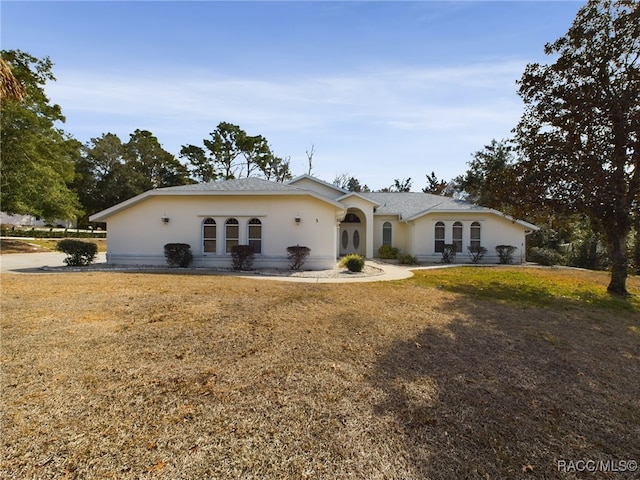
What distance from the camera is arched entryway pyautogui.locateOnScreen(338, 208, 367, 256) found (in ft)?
73.4

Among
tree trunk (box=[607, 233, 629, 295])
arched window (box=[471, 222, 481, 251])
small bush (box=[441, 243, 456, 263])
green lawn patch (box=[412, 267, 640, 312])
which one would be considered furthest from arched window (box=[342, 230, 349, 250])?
tree trunk (box=[607, 233, 629, 295])

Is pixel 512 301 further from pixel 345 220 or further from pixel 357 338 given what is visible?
pixel 345 220

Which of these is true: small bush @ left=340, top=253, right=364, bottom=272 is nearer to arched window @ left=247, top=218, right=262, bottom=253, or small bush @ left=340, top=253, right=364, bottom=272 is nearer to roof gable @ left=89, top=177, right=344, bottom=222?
roof gable @ left=89, top=177, right=344, bottom=222

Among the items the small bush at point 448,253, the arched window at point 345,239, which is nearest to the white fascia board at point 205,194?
the arched window at point 345,239

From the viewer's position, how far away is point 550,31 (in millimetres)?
11102

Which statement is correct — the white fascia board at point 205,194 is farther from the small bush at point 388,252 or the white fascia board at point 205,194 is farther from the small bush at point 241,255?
the small bush at point 388,252

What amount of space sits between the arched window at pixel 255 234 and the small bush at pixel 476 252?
13.4 metres

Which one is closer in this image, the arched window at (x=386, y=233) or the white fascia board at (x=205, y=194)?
the white fascia board at (x=205, y=194)

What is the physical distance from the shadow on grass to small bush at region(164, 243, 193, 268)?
12.0 meters

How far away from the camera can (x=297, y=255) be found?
14.2 m

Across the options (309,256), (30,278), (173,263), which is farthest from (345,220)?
(30,278)

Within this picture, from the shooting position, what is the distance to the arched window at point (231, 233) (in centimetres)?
1530

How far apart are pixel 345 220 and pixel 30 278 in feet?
55.3

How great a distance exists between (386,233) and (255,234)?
10.9 m
